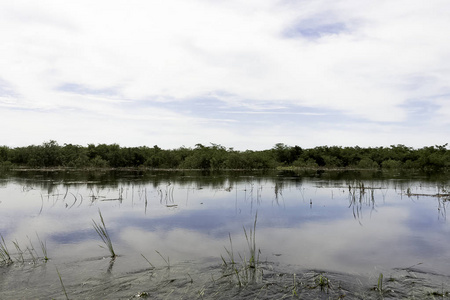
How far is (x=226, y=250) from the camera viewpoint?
309 inches

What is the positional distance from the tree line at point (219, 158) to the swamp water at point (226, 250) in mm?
44230

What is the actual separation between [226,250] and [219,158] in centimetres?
5484

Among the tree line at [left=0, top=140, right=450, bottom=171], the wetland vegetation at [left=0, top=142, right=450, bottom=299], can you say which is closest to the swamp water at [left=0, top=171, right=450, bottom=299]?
the wetland vegetation at [left=0, top=142, right=450, bottom=299]

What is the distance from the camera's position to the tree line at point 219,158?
60.8 m

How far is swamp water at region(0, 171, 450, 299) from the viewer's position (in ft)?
20.3

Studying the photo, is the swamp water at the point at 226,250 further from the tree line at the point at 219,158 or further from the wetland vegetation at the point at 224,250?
the tree line at the point at 219,158

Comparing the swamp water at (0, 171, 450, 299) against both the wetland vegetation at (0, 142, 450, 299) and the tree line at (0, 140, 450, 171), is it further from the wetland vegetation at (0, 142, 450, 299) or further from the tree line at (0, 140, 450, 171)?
the tree line at (0, 140, 450, 171)

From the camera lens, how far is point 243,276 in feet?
22.3

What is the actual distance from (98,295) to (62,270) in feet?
6.28

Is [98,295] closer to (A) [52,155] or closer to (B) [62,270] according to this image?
(B) [62,270]

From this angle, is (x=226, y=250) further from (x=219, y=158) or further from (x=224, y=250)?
(x=219, y=158)

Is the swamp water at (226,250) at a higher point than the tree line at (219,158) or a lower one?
lower

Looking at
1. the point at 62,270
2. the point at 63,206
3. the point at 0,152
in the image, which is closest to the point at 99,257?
the point at 62,270

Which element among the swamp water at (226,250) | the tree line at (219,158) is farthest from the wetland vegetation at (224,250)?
the tree line at (219,158)
